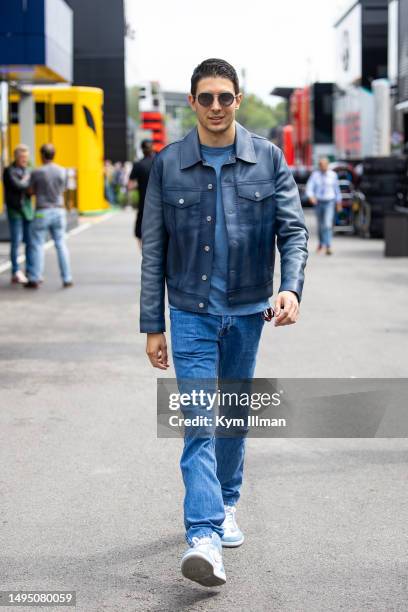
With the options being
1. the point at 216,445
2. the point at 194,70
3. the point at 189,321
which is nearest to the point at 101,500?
the point at 216,445

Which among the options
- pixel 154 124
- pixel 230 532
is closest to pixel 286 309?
pixel 230 532

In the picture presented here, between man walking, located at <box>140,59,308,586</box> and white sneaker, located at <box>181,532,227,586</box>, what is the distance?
7cm

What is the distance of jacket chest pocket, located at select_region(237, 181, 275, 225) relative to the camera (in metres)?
4.66

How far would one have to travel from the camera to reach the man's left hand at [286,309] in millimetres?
4508

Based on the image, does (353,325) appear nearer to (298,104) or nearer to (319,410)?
(319,410)

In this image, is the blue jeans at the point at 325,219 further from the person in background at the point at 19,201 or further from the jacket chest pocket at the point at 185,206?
the jacket chest pocket at the point at 185,206

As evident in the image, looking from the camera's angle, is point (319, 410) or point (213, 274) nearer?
point (213, 274)

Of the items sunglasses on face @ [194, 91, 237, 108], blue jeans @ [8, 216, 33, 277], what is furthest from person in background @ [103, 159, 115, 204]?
sunglasses on face @ [194, 91, 237, 108]

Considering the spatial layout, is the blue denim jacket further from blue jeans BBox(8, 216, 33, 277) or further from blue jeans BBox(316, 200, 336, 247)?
blue jeans BBox(316, 200, 336, 247)

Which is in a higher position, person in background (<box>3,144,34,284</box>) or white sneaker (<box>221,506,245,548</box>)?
person in background (<box>3,144,34,284</box>)

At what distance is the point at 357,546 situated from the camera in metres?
5.09

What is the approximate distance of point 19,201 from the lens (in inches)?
632

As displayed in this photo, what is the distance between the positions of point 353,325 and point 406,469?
5.81 meters

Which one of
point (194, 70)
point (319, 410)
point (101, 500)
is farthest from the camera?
point (319, 410)
